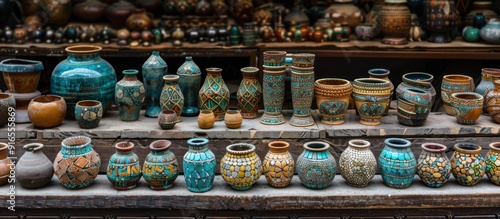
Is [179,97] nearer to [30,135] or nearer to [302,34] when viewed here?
[30,135]

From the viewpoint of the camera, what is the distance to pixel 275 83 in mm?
3094

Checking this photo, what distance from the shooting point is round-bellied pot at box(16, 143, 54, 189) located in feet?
9.21

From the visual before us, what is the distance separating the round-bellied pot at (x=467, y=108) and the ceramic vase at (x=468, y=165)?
22 cm

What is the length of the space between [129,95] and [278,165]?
924 mm

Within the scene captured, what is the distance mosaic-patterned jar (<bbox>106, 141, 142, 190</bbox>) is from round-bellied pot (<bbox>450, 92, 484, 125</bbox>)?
1.77 meters

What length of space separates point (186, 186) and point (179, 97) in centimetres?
52

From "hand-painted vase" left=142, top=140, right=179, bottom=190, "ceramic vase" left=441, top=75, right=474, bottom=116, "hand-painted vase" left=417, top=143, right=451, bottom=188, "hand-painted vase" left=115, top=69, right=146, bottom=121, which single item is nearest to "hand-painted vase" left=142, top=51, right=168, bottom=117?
"hand-painted vase" left=115, top=69, right=146, bottom=121

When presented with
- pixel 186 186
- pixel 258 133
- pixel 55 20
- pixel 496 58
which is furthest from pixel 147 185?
pixel 496 58

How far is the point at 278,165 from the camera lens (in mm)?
2844

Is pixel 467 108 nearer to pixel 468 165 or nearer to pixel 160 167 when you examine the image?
pixel 468 165

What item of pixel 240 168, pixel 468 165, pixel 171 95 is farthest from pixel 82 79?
pixel 468 165

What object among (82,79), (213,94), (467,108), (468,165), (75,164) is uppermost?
(82,79)

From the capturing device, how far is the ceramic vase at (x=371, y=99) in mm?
3057

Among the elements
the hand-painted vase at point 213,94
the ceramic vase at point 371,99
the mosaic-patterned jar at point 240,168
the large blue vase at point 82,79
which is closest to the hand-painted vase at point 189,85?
the hand-painted vase at point 213,94
